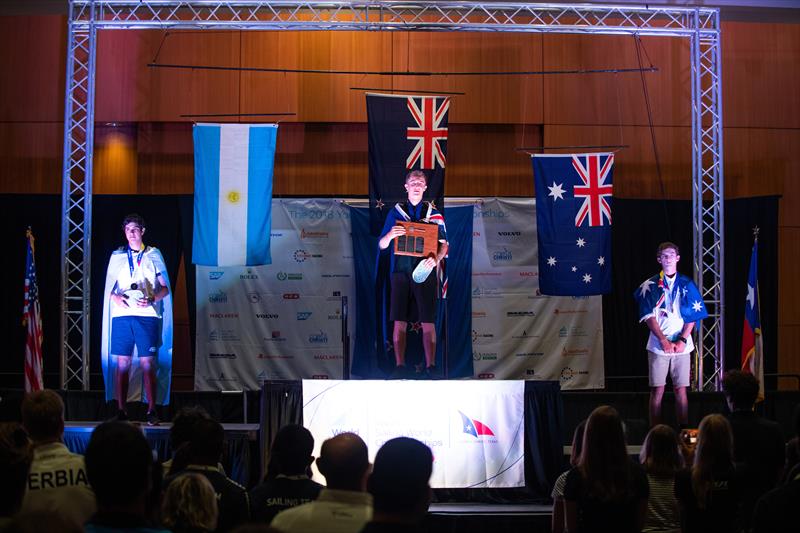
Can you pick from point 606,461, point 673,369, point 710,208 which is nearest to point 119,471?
point 606,461

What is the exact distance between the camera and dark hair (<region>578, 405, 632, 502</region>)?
11.2 ft

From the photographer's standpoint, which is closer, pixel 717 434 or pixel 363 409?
pixel 717 434

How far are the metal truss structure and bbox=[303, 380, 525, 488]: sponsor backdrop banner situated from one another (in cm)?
293

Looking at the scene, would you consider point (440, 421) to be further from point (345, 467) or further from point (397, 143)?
point (345, 467)

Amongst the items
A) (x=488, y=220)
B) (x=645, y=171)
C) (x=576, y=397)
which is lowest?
(x=576, y=397)

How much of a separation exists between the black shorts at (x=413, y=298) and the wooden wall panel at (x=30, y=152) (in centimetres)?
463

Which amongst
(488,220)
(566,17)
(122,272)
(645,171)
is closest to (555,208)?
(488,220)

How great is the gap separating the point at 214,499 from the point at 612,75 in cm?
923

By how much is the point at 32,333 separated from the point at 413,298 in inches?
150

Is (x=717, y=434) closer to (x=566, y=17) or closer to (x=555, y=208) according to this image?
(x=555, y=208)

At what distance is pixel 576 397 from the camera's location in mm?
9031

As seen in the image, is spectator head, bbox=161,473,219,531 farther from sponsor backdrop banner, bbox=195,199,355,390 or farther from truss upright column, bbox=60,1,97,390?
sponsor backdrop banner, bbox=195,199,355,390

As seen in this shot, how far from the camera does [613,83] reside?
1102 cm

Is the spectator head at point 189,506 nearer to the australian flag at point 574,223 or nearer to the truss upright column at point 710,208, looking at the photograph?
the australian flag at point 574,223
